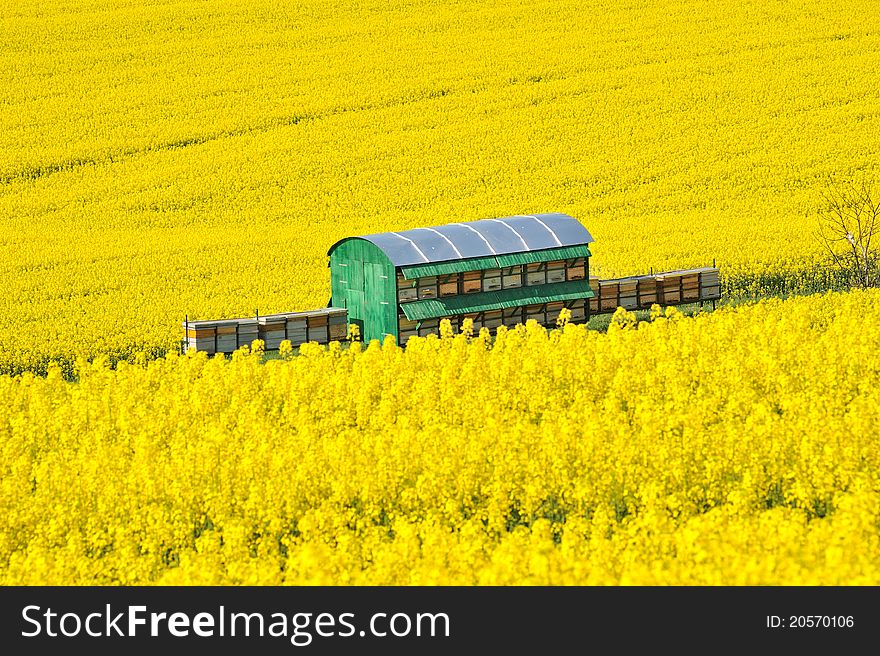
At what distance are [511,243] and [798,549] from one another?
23409 millimetres

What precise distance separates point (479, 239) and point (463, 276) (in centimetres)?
138

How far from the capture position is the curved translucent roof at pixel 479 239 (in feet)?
130

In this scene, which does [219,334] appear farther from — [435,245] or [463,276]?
[463,276]

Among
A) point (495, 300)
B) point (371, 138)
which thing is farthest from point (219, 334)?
point (371, 138)

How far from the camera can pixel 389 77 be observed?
7438 cm

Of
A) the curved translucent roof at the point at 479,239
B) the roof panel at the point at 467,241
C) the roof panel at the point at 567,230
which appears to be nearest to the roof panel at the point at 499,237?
the curved translucent roof at the point at 479,239

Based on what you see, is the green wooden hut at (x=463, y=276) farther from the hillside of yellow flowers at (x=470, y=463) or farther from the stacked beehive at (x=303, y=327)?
the hillside of yellow flowers at (x=470, y=463)

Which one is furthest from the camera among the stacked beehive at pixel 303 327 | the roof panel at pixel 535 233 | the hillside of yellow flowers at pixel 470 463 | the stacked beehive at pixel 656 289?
the stacked beehive at pixel 656 289

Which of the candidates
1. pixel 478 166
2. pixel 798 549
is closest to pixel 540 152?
pixel 478 166

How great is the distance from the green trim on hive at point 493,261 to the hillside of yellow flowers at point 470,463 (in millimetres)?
5155

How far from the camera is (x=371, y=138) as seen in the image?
66812mm

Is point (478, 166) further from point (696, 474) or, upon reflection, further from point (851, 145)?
point (696, 474)

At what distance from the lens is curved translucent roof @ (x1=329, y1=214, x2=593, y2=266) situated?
3962 centimetres

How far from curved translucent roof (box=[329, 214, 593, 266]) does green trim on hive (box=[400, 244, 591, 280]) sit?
12cm
